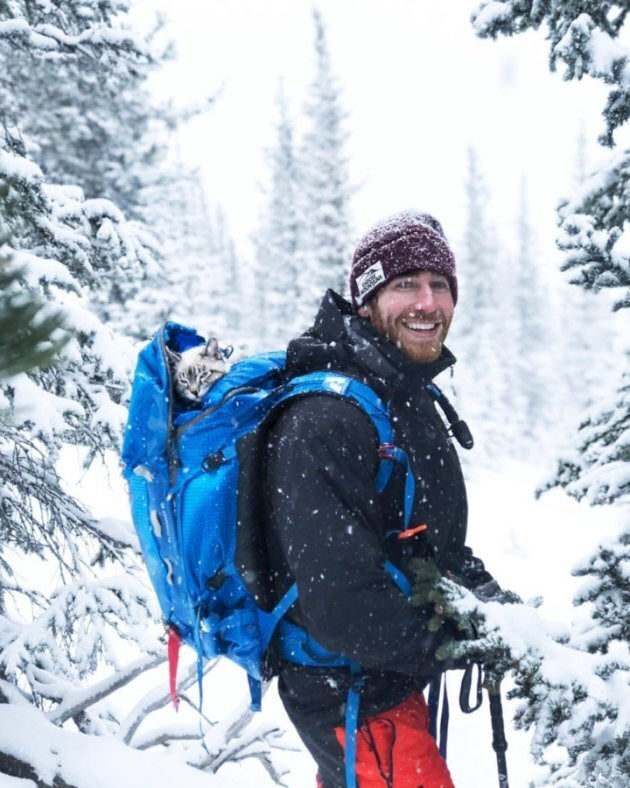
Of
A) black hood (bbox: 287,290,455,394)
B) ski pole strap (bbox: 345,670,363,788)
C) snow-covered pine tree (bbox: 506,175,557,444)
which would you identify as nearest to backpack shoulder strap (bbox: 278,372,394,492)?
black hood (bbox: 287,290,455,394)

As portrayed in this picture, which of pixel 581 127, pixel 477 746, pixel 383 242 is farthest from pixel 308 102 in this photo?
pixel 581 127

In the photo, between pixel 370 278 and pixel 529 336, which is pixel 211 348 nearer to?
pixel 370 278

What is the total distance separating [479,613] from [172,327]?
2.07m

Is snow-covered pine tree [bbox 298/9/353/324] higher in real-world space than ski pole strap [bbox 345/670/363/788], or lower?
higher

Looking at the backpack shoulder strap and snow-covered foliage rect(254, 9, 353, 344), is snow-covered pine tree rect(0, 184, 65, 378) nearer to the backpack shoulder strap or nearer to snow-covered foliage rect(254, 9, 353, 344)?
the backpack shoulder strap

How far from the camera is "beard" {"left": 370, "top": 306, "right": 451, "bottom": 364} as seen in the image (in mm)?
3420

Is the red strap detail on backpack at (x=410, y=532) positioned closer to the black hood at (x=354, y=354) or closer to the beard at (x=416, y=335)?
the black hood at (x=354, y=354)

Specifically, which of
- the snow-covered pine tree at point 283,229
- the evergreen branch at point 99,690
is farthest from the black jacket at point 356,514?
the snow-covered pine tree at point 283,229

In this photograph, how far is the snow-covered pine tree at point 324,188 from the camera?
28.6 meters

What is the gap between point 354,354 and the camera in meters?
3.32

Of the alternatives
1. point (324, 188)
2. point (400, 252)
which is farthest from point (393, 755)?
point (324, 188)

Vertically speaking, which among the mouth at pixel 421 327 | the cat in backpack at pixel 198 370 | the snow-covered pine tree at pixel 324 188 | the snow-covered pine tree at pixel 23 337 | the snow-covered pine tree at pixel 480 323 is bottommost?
the snow-covered pine tree at pixel 23 337

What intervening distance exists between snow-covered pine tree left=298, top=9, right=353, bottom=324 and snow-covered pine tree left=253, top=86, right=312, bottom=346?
2112 mm

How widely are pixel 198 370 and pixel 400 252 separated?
107 centimetres
